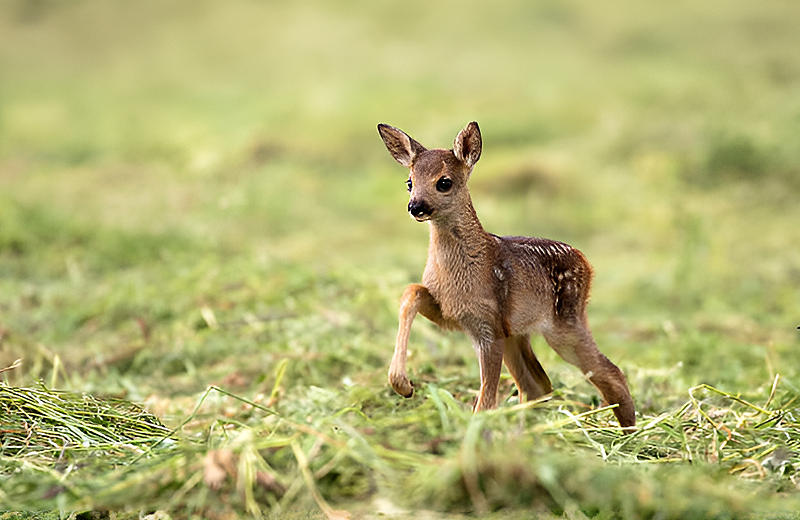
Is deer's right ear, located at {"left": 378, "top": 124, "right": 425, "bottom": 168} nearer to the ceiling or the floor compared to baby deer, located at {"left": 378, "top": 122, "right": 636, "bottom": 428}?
nearer to the ceiling

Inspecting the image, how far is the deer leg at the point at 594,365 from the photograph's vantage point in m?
4.10

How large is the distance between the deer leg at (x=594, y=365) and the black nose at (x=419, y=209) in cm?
81

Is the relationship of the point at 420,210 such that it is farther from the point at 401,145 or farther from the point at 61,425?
the point at 61,425

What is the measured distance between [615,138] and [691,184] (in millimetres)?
1823

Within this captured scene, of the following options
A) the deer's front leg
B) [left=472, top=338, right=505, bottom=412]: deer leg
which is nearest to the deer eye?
the deer's front leg

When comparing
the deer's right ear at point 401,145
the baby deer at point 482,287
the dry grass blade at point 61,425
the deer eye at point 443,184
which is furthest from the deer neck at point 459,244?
the dry grass blade at point 61,425

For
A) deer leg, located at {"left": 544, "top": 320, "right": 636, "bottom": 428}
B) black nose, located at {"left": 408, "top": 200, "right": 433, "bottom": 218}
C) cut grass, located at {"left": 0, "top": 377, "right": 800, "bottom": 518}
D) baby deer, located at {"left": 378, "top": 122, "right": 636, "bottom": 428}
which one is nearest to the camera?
cut grass, located at {"left": 0, "top": 377, "right": 800, "bottom": 518}

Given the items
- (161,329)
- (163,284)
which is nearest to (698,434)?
(161,329)

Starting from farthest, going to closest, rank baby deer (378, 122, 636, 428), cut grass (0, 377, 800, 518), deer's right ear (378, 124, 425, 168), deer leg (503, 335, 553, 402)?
1. deer leg (503, 335, 553, 402)
2. deer's right ear (378, 124, 425, 168)
3. baby deer (378, 122, 636, 428)
4. cut grass (0, 377, 800, 518)

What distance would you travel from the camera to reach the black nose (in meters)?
3.68

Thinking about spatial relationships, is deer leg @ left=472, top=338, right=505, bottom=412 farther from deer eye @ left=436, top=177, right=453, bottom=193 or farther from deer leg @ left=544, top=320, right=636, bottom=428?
deer eye @ left=436, top=177, right=453, bottom=193

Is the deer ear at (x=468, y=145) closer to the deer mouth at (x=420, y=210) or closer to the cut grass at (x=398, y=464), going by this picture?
the deer mouth at (x=420, y=210)

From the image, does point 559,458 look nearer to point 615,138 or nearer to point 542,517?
point 542,517

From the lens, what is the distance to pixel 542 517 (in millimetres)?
2963
